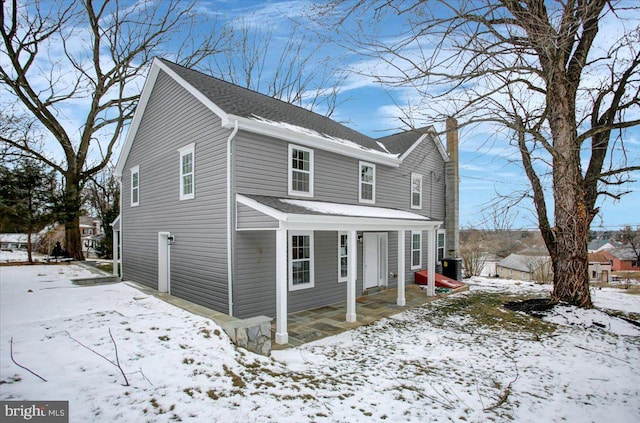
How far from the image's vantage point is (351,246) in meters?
7.47

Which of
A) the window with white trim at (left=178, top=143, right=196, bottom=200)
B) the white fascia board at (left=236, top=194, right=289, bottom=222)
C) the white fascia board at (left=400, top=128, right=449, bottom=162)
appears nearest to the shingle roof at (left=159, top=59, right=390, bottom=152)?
the window with white trim at (left=178, top=143, right=196, bottom=200)

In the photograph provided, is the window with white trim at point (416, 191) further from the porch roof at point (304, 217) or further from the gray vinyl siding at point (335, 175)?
the porch roof at point (304, 217)

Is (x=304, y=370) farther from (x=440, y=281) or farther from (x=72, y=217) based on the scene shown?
(x=72, y=217)

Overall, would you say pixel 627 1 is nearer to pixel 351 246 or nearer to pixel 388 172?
pixel 351 246

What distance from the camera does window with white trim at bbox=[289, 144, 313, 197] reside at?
329 inches

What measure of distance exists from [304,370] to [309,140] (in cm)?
564

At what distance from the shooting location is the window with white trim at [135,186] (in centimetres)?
1145

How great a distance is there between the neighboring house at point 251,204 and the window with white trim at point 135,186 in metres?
0.07

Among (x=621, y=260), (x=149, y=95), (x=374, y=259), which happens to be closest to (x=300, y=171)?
(x=374, y=259)

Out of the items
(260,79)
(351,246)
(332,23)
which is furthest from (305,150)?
(260,79)

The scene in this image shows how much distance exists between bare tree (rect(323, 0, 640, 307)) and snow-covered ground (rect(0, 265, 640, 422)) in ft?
9.94

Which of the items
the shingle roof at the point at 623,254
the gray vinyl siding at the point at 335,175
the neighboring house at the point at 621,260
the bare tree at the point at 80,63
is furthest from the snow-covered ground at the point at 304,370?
the neighboring house at the point at 621,260

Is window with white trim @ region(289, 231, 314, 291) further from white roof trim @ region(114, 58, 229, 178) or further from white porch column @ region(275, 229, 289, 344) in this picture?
white roof trim @ region(114, 58, 229, 178)

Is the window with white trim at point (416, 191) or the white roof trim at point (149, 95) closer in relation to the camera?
the white roof trim at point (149, 95)
